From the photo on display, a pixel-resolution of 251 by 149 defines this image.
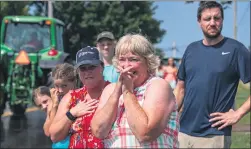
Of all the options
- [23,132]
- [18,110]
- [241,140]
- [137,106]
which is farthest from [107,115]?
[18,110]

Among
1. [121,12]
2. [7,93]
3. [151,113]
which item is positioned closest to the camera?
[151,113]

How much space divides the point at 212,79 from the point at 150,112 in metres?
1.55

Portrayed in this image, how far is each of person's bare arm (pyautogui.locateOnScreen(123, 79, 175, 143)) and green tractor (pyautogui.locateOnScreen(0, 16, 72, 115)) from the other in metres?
8.83

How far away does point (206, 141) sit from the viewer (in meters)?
4.62

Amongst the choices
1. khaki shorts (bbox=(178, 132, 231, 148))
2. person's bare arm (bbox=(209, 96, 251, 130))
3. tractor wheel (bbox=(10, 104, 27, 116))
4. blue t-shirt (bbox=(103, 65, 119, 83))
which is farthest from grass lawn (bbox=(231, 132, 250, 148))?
tractor wheel (bbox=(10, 104, 27, 116))

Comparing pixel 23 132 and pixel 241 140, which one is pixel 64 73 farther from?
pixel 23 132

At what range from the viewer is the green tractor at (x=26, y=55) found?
1281 centimetres

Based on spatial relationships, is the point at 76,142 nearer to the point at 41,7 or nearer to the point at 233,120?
the point at 233,120

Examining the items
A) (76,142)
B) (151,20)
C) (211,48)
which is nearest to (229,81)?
(211,48)

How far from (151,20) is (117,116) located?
40.6 m

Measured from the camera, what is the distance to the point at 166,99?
3182mm

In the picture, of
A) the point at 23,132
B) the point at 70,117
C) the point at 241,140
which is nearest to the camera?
the point at 70,117

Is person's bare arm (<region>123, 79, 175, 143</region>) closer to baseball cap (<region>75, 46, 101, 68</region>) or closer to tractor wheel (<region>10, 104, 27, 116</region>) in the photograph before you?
baseball cap (<region>75, 46, 101, 68</region>)

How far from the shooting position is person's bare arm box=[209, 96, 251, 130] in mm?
4445
